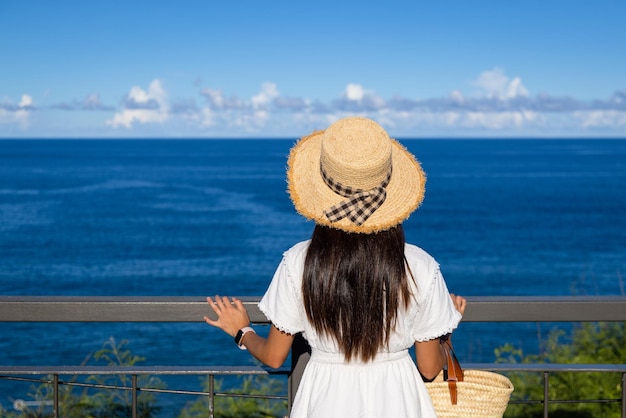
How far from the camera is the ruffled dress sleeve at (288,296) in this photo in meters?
2.00

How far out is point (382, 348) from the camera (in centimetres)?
202

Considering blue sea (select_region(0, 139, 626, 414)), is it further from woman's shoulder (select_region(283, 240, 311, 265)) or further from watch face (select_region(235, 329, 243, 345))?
woman's shoulder (select_region(283, 240, 311, 265))

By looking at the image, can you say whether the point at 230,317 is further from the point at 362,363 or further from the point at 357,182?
the point at 357,182

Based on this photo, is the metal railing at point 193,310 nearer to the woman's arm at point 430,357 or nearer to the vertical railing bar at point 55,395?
the vertical railing bar at point 55,395

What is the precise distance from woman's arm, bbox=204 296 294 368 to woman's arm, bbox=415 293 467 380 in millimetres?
330

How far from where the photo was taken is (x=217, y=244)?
4606cm

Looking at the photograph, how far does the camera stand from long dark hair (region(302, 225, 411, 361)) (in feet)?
6.32

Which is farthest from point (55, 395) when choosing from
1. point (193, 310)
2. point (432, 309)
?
point (432, 309)

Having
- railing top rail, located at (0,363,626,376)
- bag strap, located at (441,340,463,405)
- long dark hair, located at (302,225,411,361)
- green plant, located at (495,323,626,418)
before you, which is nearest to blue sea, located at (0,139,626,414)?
green plant, located at (495,323,626,418)

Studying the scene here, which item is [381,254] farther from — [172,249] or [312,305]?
[172,249]

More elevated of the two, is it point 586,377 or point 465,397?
point 465,397

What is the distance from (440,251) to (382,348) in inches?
1682

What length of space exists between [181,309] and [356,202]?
750mm

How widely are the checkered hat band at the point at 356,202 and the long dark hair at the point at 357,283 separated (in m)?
0.06
